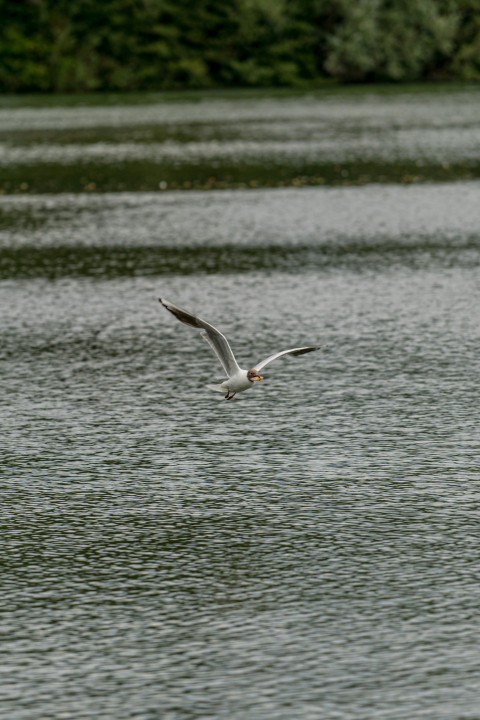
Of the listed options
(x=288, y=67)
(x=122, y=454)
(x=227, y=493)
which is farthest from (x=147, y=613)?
(x=288, y=67)

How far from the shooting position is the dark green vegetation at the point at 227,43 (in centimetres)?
6656

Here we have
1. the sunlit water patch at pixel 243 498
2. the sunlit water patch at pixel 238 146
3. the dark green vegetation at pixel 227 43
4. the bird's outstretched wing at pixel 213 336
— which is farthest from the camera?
the dark green vegetation at pixel 227 43

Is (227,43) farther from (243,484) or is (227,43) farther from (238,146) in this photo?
(243,484)

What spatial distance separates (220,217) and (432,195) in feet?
10.2

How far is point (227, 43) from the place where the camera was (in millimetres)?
68875

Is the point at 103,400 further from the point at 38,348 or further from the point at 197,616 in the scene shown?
the point at 197,616

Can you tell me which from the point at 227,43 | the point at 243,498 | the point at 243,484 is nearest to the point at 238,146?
the point at 243,484

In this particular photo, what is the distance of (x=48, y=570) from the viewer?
5785 millimetres

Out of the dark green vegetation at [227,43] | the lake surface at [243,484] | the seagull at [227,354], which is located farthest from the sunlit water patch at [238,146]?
the dark green vegetation at [227,43]

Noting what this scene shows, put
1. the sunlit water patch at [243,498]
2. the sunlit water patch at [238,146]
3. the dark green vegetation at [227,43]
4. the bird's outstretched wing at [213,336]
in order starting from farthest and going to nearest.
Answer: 1. the dark green vegetation at [227,43]
2. the sunlit water patch at [238,146]
3. the bird's outstretched wing at [213,336]
4. the sunlit water patch at [243,498]

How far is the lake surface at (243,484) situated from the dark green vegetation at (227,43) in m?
51.8

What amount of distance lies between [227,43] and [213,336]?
63627mm

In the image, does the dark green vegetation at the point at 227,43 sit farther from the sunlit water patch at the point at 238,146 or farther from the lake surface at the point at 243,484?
the lake surface at the point at 243,484

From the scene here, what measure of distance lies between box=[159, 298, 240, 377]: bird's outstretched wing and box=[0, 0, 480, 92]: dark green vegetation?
2373 inches
